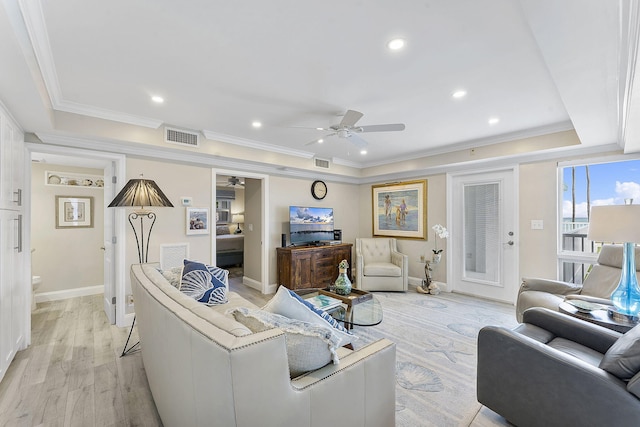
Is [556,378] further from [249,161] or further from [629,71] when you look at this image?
[249,161]

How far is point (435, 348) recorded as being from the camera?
9.05 ft

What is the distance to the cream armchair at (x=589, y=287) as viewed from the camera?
267 centimetres

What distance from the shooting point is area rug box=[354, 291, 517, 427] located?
191cm

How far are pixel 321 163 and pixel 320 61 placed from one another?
313 centimetres

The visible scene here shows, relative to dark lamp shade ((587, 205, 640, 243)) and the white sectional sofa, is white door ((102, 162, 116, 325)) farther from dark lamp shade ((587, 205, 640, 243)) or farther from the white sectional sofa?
dark lamp shade ((587, 205, 640, 243))

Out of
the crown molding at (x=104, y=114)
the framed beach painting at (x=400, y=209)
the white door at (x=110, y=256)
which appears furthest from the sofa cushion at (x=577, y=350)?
the white door at (x=110, y=256)

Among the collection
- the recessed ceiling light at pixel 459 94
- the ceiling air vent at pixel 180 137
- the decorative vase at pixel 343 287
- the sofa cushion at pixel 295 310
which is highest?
the recessed ceiling light at pixel 459 94

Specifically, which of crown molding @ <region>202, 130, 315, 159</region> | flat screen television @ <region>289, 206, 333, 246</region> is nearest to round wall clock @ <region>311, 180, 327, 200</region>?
flat screen television @ <region>289, 206, 333, 246</region>

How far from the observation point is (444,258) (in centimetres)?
493

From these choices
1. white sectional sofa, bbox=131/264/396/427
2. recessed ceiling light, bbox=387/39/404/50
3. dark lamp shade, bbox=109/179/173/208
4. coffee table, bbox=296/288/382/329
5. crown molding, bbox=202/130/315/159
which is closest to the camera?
white sectional sofa, bbox=131/264/396/427

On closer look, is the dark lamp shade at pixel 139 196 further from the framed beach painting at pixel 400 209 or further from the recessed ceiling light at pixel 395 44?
the framed beach painting at pixel 400 209

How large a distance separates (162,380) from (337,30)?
2287 millimetres

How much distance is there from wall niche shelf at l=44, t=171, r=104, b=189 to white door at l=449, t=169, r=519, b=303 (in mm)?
6162

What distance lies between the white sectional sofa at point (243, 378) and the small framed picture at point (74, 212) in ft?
13.7
